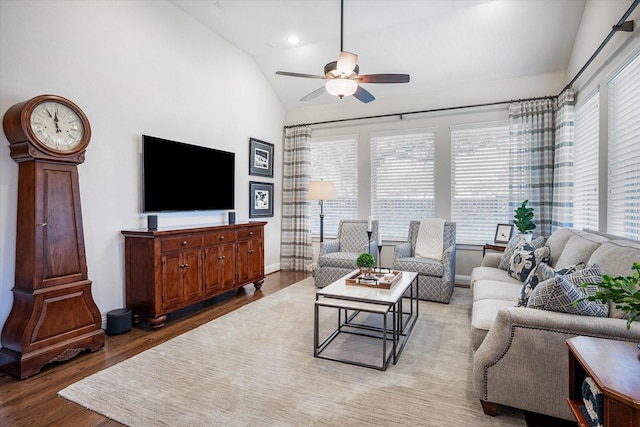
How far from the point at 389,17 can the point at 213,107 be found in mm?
2547

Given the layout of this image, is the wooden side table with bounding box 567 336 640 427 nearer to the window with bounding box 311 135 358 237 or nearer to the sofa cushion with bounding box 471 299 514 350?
the sofa cushion with bounding box 471 299 514 350

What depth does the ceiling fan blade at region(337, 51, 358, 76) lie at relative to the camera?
282cm

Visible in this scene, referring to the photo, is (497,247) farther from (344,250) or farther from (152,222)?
(152,222)

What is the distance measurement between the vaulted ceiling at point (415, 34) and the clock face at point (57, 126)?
2075mm

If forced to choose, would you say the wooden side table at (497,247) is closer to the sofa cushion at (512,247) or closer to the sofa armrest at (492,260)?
the sofa armrest at (492,260)

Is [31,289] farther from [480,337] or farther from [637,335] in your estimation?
[637,335]

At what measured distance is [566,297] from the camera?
1796mm

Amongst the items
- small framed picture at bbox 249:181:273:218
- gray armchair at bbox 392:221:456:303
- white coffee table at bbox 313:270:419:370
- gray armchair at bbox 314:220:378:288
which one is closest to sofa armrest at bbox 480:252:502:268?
gray armchair at bbox 392:221:456:303

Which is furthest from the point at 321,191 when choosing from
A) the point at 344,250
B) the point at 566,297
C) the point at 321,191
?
the point at 566,297

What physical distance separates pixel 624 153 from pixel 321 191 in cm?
351

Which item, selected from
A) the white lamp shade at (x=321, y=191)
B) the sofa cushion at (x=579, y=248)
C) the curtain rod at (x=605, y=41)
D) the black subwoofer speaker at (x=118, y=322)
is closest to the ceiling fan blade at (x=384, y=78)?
the curtain rod at (x=605, y=41)

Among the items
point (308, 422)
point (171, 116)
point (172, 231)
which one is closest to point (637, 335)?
point (308, 422)

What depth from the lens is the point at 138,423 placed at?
187 centimetres

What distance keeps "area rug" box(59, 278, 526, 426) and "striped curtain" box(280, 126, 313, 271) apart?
112 inches
